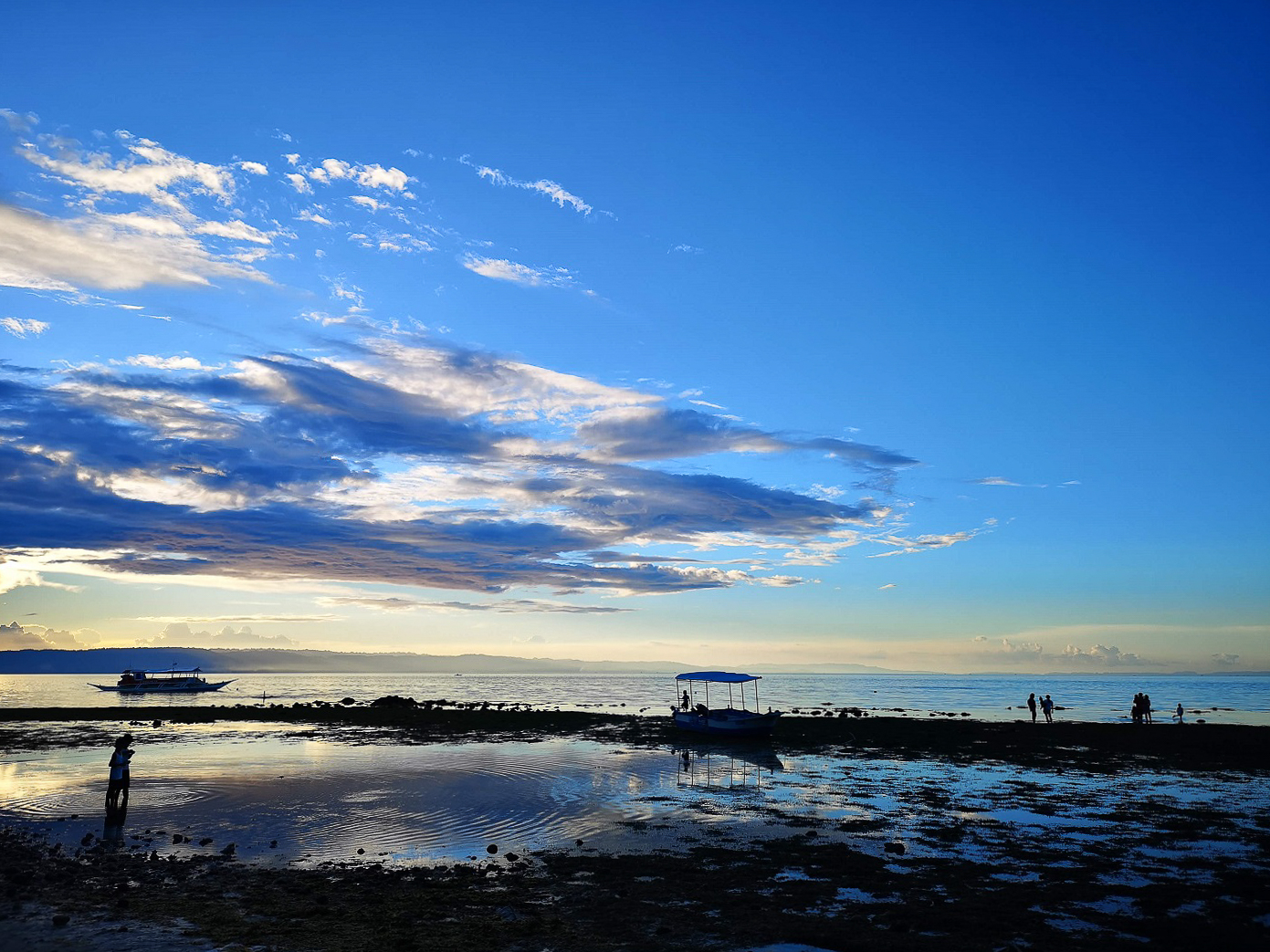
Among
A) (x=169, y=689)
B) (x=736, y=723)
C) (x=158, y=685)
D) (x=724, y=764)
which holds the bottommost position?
(x=169, y=689)

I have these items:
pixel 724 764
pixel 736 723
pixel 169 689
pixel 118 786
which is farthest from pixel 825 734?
pixel 169 689

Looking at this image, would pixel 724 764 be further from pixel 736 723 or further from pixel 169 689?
pixel 169 689

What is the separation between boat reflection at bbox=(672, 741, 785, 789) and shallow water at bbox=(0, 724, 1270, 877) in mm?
242

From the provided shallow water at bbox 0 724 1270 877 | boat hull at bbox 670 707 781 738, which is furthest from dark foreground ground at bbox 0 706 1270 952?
boat hull at bbox 670 707 781 738

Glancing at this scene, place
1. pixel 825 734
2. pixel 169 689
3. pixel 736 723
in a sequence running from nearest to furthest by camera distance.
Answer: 1. pixel 736 723
2. pixel 825 734
3. pixel 169 689

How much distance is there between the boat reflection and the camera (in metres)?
35.4

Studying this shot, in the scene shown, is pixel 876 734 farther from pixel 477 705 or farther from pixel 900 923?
pixel 477 705

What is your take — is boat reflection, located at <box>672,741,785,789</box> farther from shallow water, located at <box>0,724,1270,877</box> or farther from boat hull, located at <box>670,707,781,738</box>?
boat hull, located at <box>670,707,781,738</box>

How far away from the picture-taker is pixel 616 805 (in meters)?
28.9

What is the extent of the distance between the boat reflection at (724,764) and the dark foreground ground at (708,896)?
1033 centimetres

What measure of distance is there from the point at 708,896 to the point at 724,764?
83.5 ft

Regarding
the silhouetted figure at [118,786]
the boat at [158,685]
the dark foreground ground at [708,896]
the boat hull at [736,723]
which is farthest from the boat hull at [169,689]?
the dark foreground ground at [708,896]

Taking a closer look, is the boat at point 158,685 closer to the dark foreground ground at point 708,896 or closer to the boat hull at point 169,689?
the boat hull at point 169,689

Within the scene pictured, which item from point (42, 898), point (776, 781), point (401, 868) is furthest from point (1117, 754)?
point (42, 898)
